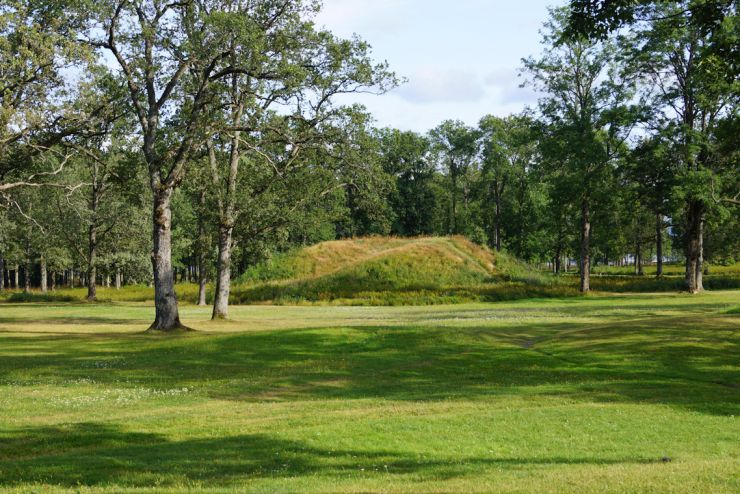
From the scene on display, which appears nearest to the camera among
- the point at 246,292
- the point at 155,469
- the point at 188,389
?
the point at 155,469

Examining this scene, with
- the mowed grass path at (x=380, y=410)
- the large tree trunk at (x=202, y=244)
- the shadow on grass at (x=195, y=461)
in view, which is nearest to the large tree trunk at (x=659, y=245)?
the large tree trunk at (x=202, y=244)

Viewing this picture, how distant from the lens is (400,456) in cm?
1084

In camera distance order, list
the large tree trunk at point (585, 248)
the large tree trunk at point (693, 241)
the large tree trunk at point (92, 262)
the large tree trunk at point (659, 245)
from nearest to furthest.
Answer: the large tree trunk at point (693, 241), the large tree trunk at point (585, 248), the large tree trunk at point (92, 262), the large tree trunk at point (659, 245)

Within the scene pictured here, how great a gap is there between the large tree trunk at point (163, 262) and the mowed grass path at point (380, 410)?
2.55 metres

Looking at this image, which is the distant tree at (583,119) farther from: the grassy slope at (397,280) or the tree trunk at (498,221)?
the tree trunk at (498,221)

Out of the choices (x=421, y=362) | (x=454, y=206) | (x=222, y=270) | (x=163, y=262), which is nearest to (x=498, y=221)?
(x=454, y=206)

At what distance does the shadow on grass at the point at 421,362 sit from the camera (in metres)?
17.8

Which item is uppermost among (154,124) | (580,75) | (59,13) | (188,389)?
(580,75)

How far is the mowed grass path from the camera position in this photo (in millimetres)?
Answer: 9500

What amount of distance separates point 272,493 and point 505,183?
106 m

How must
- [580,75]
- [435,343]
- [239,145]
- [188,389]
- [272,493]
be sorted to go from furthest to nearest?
1. [580,75]
2. [239,145]
3. [435,343]
4. [188,389]
5. [272,493]

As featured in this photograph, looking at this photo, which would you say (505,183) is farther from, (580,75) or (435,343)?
(435,343)

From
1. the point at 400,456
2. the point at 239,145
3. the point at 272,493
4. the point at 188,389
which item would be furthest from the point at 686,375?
the point at 239,145

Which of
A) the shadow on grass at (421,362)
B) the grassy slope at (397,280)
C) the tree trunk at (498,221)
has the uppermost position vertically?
the tree trunk at (498,221)
